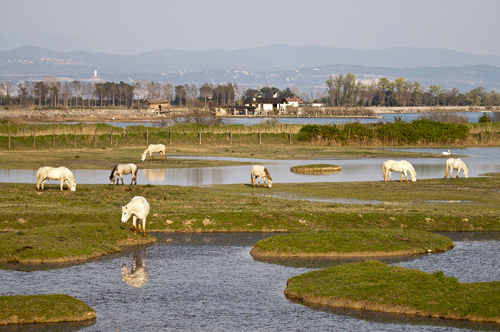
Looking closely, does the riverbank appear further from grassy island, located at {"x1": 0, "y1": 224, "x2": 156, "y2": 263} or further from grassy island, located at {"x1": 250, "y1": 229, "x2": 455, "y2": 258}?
grassy island, located at {"x1": 250, "y1": 229, "x2": 455, "y2": 258}

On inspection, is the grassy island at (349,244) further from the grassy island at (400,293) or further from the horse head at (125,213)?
the horse head at (125,213)

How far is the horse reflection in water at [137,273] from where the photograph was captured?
15557mm

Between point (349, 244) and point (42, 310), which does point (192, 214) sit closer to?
point (349, 244)

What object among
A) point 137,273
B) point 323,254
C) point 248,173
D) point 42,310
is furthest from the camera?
point 248,173

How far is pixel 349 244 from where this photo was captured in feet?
64.2

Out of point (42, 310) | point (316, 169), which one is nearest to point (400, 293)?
point (42, 310)

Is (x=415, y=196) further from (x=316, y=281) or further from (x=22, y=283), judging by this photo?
(x=22, y=283)

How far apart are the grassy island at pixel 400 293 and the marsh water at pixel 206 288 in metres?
0.32

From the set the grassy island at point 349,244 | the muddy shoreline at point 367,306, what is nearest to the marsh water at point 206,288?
the muddy shoreline at point 367,306

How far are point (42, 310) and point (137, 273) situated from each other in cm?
416

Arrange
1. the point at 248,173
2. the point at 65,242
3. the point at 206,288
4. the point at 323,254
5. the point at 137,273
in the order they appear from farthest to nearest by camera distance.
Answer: the point at 248,173 → the point at 323,254 → the point at 65,242 → the point at 137,273 → the point at 206,288

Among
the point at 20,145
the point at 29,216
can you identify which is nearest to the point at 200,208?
the point at 29,216

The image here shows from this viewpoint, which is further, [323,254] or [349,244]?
[349,244]

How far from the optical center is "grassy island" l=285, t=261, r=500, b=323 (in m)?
12.8
